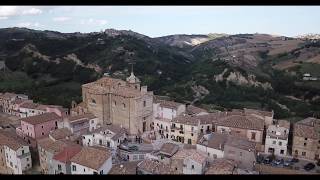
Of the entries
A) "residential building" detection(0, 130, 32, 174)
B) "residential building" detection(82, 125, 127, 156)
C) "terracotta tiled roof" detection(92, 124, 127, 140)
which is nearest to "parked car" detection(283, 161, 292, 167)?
"residential building" detection(82, 125, 127, 156)

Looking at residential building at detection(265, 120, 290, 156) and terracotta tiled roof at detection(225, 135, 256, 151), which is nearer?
terracotta tiled roof at detection(225, 135, 256, 151)

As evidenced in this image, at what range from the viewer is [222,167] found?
1580 cm

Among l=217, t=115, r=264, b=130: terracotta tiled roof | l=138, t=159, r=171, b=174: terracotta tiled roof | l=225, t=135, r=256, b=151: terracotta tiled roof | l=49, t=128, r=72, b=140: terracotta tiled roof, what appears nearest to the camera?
l=138, t=159, r=171, b=174: terracotta tiled roof

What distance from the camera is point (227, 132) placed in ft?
67.9

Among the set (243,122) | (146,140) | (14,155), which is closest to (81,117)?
Result: (146,140)

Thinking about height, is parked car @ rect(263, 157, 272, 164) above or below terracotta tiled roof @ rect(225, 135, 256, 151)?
below

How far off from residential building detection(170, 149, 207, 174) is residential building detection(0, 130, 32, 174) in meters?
7.91

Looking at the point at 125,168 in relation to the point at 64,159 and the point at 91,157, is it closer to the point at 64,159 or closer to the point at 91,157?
the point at 91,157

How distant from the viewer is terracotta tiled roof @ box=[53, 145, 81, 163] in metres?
17.1

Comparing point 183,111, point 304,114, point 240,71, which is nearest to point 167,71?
point 240,71

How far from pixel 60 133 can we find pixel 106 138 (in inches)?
112

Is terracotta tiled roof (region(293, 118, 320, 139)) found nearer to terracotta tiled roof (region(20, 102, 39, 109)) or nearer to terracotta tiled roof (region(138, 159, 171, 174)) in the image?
terracotta tiled roof (region(138, 159, 171, 174))

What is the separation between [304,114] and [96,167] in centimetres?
2028
